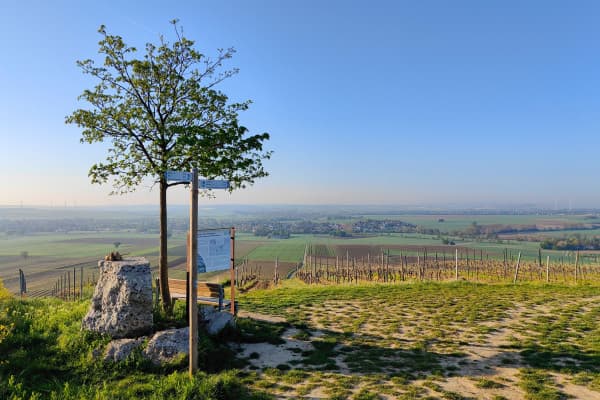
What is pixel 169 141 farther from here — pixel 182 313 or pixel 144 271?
pixel 182 313

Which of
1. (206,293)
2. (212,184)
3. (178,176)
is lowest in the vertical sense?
(206,293)

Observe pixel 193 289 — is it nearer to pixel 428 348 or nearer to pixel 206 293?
pixel 206 293

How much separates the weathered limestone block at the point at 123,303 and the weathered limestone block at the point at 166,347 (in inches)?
31.3

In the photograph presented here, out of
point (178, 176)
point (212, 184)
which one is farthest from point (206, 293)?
point (178, 176)

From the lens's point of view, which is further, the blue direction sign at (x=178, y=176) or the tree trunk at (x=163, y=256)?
the tree trunk at (x=163, y=256)

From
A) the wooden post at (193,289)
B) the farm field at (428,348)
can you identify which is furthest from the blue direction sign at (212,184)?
the farm field at (428,348)

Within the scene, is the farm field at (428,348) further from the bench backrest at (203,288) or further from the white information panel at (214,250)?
the white information panel at (214,250)

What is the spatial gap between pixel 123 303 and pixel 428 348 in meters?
6.77

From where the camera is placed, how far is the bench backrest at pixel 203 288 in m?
8.97

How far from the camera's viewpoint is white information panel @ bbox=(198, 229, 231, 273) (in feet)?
24.7

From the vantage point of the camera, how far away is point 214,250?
7879 millimetres

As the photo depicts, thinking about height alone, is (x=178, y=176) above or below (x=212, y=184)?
above

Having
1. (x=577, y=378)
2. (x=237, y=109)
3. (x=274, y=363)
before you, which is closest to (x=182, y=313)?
(x=274, y=363)

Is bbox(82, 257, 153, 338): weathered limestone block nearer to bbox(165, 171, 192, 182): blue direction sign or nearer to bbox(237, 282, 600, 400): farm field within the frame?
bbox(237, 282, 600, 400): farm field
